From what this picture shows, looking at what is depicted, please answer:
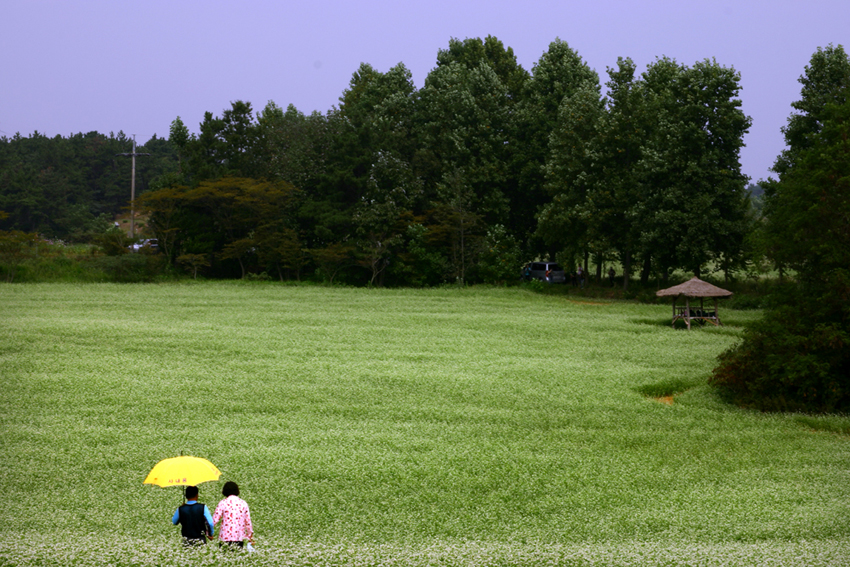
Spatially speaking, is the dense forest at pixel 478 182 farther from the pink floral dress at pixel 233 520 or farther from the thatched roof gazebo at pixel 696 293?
the pink floral dress at pixel 233 520

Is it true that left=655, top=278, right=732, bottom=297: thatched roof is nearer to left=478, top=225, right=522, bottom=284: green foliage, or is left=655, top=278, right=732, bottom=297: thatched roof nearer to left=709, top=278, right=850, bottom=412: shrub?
left=709, top=278, right=850, bottom=412: shrub

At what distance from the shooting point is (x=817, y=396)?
13.4 m

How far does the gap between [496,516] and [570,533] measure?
2.86 ft

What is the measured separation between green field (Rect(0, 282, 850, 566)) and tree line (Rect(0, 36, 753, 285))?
48.7 feet

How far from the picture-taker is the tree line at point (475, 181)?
110 ft

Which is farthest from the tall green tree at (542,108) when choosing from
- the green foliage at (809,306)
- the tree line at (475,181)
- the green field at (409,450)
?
the green foliage at (809,306)

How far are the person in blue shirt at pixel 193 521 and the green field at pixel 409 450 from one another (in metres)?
0.15

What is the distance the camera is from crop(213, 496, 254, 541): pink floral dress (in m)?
5.53

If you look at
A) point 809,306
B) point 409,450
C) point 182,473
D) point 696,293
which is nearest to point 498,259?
point 696,293

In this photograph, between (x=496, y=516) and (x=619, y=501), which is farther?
(x=619, y=501)

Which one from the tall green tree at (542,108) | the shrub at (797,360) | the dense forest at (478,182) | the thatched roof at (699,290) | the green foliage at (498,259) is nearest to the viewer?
the shrub at (797,360)

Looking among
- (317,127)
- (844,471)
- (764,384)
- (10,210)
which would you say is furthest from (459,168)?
(10,210)

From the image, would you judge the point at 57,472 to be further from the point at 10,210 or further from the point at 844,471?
the point at 10,210

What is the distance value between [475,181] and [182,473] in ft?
122
